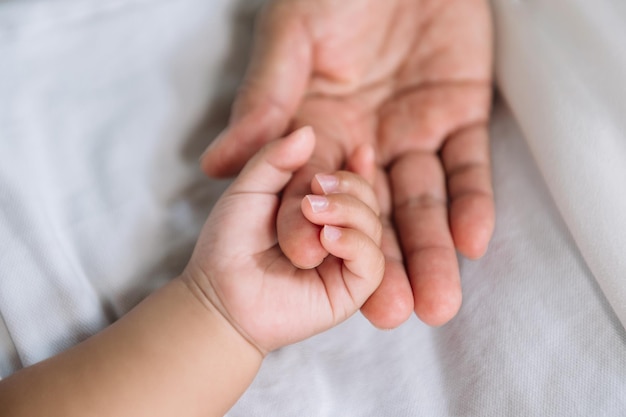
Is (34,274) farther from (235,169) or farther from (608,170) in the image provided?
(608,170)

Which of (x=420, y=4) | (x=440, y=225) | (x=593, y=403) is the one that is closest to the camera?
(x=593, y=403)

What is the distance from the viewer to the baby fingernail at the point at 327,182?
0.56 meters

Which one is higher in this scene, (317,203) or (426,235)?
(317,203)

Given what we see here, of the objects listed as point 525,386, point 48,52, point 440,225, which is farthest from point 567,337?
point 48,52

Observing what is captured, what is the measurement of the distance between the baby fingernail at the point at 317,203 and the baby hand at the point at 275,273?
0.04ft

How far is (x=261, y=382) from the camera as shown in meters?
0.60

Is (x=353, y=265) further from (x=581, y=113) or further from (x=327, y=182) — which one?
(x=581, y=113)

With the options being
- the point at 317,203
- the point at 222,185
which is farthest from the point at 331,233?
the point at 222,185

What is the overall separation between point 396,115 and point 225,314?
365mm

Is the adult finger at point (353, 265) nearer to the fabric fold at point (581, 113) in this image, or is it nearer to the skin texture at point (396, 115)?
the skin texture at point (396, 115)

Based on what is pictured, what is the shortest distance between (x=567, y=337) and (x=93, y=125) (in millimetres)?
566

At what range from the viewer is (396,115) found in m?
0.79

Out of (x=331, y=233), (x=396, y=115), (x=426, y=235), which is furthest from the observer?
(x=396, y=115)

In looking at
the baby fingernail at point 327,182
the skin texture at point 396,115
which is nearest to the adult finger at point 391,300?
the skin texture at point 396,115
